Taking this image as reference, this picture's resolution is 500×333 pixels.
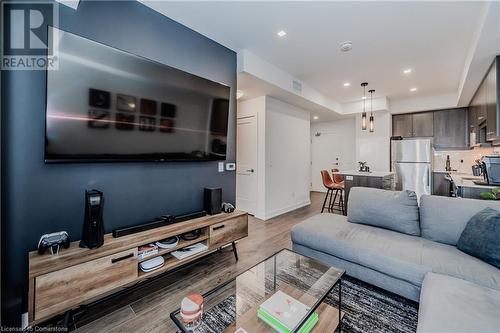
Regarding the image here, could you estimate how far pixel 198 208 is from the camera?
2.62 metres

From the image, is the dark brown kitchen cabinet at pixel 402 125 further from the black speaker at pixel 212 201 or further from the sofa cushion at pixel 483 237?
the black speaker at pixel 212 201

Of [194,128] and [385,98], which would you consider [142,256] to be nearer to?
[194,128]

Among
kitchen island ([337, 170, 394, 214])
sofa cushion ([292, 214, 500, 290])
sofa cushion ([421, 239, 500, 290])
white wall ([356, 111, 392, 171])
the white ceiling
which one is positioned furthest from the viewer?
white wall ([356, 111, 392, 171])

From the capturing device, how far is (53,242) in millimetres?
1491

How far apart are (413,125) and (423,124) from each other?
0.67 ft

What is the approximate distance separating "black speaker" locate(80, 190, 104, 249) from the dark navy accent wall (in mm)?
269

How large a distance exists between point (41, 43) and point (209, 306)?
225 cm

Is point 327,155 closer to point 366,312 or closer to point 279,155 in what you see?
point 279,155

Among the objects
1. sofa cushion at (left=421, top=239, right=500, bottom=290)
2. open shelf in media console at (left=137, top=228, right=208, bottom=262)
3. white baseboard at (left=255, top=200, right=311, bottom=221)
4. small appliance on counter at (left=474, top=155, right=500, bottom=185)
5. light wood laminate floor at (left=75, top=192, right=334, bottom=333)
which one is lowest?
light wood laminate floor at (left=75, top=192, right=334, bottom=333)

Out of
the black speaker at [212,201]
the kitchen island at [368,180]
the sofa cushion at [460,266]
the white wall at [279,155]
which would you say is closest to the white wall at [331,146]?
the white wall at [279,155]

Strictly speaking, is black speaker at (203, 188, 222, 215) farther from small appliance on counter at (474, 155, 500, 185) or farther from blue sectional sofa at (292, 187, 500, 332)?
small appliance on counter at (474, 155, 500, 185)

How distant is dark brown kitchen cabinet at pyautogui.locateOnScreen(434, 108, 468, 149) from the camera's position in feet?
16.6

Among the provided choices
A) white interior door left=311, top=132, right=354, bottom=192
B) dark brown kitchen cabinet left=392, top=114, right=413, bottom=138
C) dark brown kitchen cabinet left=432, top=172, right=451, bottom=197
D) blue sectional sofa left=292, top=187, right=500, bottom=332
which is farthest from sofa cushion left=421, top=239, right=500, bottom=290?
white interior door left=311, top=132, right=354, bottom=192

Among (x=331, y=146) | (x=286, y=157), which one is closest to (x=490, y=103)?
(x=286, y=157)
